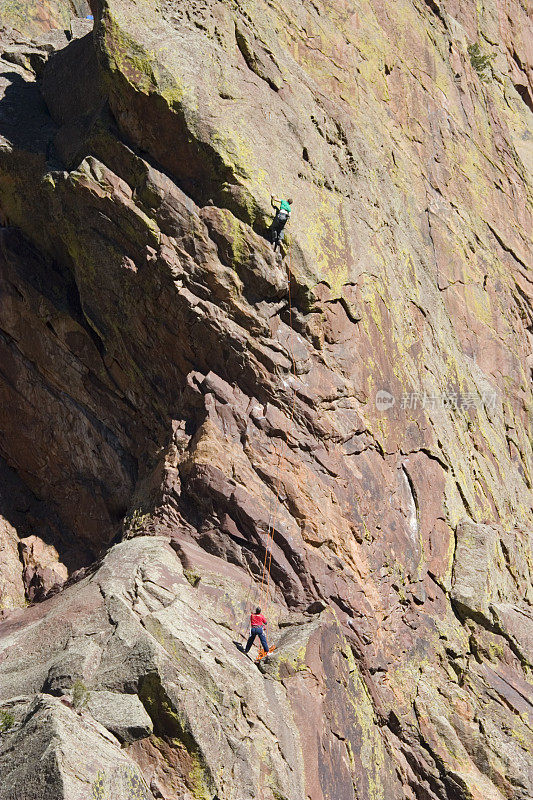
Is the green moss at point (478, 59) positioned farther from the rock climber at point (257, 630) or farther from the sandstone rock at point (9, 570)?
the rock climber at point (257, 630)

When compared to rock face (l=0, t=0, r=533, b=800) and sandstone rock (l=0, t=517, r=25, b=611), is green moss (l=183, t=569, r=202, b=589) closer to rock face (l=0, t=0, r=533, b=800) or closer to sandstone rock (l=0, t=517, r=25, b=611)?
rock face (l=0, t=0, r=533, b=800)

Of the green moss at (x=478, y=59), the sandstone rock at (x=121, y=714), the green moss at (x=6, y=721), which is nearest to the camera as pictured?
the green moss at (x=6, y=721)

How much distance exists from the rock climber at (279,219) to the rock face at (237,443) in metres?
0.35

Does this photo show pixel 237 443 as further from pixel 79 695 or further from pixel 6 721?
pixel 6 721

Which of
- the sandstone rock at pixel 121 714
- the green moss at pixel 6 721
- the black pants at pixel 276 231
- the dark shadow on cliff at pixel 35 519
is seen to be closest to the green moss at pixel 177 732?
the sandstone rock at pixel 121 714

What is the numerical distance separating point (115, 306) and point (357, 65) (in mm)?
14239

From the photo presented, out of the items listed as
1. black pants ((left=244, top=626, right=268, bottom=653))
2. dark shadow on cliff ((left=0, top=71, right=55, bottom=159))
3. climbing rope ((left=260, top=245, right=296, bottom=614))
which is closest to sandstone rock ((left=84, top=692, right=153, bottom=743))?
black pants ((left=244, top=626, right=268, bottom=653))

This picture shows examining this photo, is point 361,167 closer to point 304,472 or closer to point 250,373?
point 250,373

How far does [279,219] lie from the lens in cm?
2002

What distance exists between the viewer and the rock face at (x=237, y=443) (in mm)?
14188

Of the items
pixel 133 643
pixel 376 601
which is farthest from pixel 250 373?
pixel 133 643

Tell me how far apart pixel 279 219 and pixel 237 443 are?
228 inches

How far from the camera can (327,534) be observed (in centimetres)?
1925

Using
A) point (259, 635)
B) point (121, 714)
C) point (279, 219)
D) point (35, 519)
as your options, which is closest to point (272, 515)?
point (259, 635)
